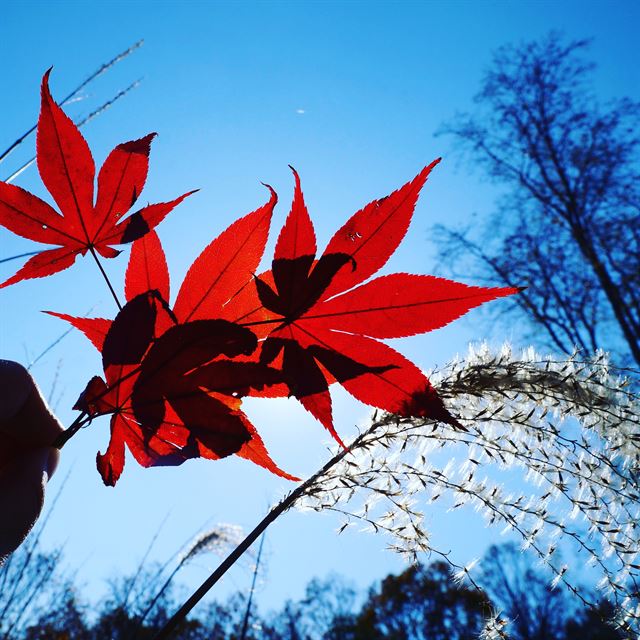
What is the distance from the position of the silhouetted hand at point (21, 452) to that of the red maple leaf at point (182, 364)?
0.15ft

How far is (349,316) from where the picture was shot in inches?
16.1

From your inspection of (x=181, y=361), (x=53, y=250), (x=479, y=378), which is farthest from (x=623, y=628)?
(x=53, y=250)

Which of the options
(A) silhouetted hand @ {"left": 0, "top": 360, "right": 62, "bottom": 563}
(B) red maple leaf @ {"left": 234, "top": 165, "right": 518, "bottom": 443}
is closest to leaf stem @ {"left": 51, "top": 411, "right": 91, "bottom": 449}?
(A) silhouetted hand @ {"left": 0, "top": 360, "right": 62, "bottom": 563}

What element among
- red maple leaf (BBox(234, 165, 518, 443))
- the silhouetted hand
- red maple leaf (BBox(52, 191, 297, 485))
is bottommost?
the silhouetted hand

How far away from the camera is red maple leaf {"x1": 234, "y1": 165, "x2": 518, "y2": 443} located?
390 millimetres

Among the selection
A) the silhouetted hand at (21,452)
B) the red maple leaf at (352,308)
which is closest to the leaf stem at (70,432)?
the silhouetted hand at (21,452)

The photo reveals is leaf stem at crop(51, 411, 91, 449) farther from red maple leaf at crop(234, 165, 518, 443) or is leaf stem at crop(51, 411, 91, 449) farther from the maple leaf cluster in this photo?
red maple leaf at crop(234, 165, 518, 443)

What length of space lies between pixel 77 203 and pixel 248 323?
197mm

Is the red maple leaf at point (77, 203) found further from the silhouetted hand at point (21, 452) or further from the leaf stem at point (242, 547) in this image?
the leaf stem at point (242, 547)

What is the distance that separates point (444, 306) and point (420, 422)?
230mm

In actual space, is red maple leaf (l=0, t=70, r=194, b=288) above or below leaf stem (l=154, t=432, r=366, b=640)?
above

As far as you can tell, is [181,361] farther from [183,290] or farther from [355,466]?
[355,466]

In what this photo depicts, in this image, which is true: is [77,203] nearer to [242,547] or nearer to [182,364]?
[182,364]

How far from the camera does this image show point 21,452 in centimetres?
40
